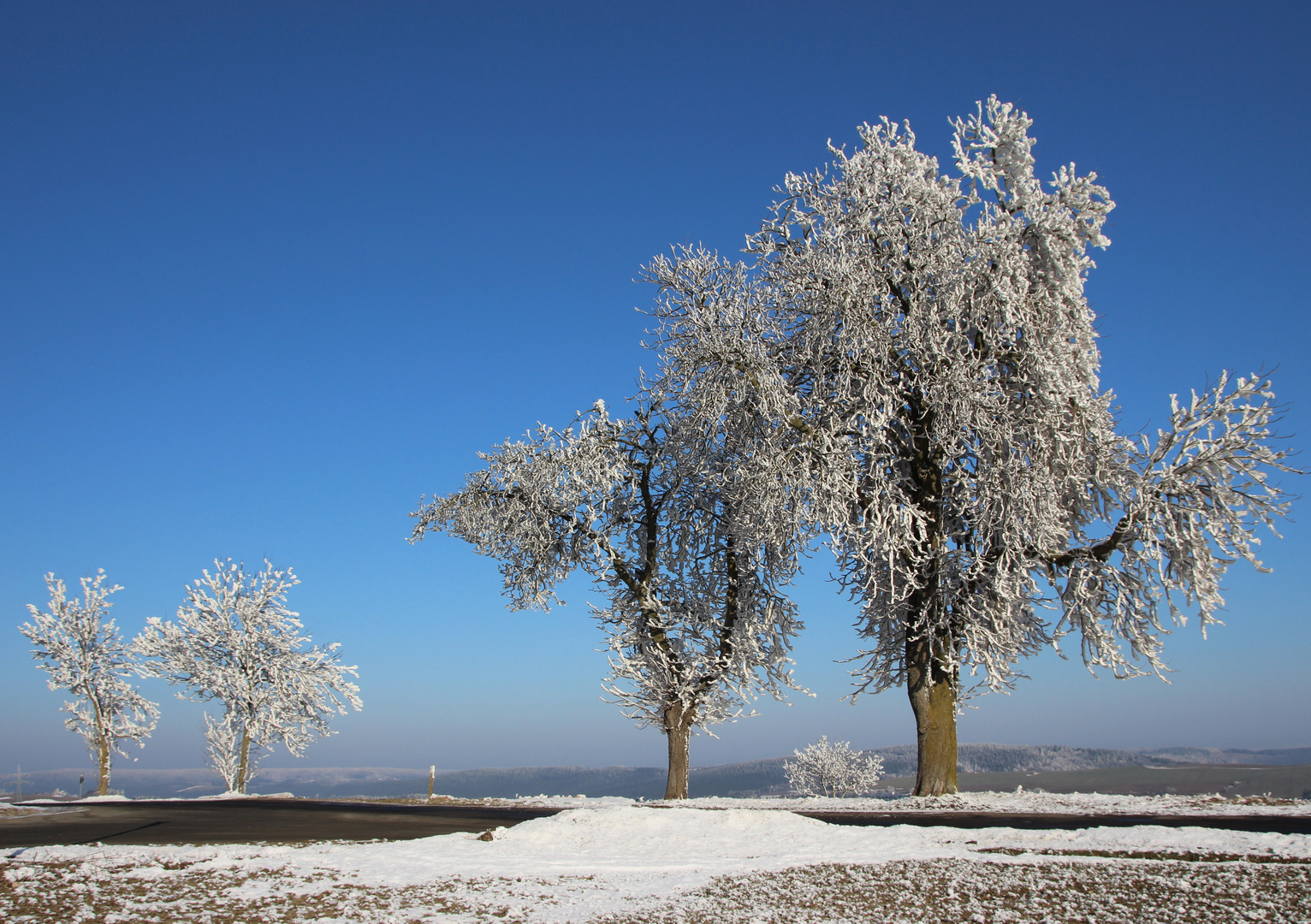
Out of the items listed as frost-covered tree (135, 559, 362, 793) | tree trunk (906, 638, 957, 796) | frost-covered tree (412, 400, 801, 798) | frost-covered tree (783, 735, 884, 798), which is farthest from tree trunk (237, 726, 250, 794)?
frost-covered tree (783, 735, 884, 798)

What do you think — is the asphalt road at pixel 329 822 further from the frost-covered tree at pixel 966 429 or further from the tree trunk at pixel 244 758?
the tree trunk at pixel 244 758

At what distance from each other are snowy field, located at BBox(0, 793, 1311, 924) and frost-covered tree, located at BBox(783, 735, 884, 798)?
38.6m

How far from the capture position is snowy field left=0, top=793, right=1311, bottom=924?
668 centimetres

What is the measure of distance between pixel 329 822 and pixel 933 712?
10.3m

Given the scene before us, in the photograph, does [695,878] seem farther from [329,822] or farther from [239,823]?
[239,823]

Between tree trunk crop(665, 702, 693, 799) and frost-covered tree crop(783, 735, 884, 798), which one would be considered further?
frost-covered tree crop(783, 735, 884, 798)

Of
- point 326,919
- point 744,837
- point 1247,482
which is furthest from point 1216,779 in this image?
point 326,919

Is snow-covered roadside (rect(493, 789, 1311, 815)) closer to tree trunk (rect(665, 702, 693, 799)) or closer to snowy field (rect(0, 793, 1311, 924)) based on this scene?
tree trunk (rect(665, 702, 693, 799))

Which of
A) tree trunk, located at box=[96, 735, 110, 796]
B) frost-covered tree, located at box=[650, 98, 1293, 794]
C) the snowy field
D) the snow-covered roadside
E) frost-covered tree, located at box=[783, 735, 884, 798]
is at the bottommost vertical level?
frost-covered tree, located at box=[783, 735, 884, 798]

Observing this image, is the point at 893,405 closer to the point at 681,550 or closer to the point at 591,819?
the point at 681,550

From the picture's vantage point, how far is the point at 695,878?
8195 mm

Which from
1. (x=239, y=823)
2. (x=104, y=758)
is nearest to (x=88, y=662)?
(x=104, y=758)

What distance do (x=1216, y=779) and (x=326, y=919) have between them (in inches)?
3474

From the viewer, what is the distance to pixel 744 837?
10344 millimetres
